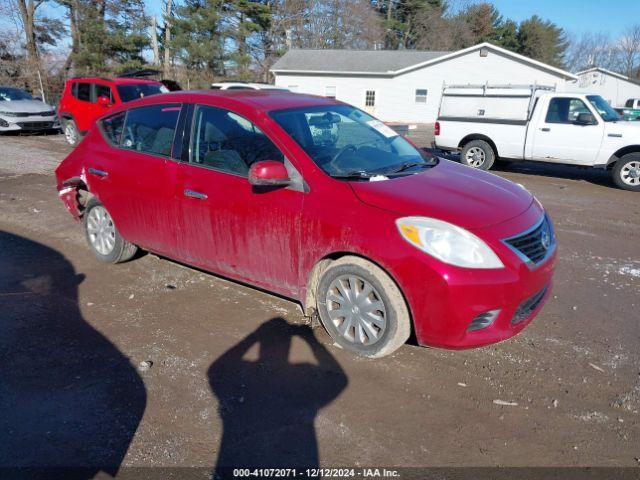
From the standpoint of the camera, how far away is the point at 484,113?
11.4 meters

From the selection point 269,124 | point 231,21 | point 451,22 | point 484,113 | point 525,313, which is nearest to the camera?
point 525,313

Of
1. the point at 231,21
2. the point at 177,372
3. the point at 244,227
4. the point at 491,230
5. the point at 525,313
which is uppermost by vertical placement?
the point at 231,21

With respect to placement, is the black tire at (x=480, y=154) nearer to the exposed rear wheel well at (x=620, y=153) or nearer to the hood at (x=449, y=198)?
the exposed rear wheel well at (x=620, y=153)

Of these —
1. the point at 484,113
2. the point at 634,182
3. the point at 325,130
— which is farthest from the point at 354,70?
the point at 325,130

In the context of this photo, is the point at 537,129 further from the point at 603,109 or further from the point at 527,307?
the point at 527,307

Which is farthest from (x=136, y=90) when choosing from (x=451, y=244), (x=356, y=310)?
(x=451, y=244)

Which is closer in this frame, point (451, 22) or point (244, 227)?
point (244, 227)

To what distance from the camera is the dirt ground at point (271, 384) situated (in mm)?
2654

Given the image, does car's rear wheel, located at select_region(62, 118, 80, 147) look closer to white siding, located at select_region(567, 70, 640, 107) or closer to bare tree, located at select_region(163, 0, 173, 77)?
bare tree, located at select_region(163, 0, 173, 77)

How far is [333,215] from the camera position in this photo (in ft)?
11.0

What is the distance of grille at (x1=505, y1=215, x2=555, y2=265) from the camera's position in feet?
10.4

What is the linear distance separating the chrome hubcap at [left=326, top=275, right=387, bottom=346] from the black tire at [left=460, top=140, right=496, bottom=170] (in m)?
8.81

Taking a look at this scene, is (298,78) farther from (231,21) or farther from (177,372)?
(177,372)

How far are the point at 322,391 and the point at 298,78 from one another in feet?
106
